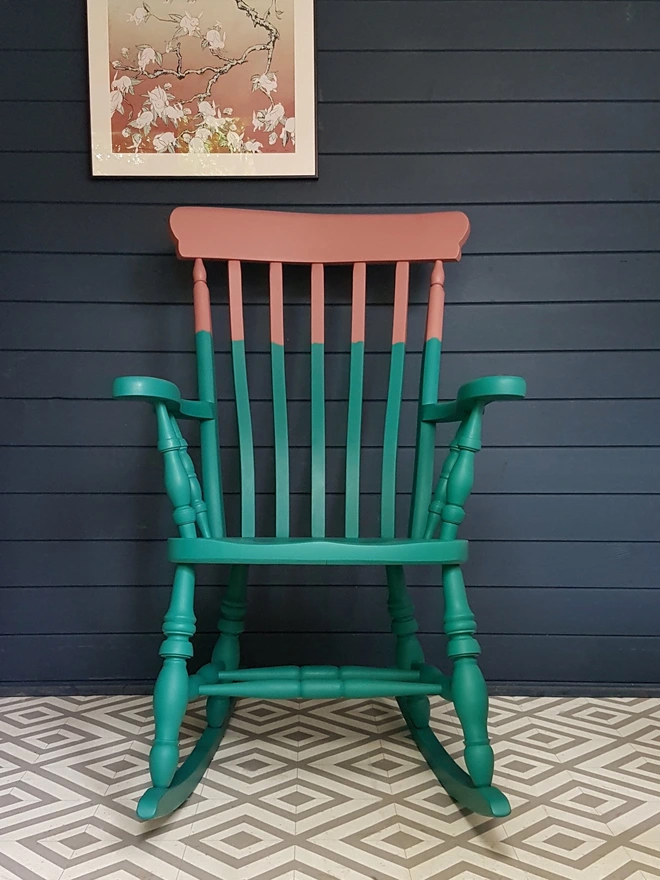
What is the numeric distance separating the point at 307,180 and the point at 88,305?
53 cm

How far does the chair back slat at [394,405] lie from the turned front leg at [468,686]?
290 mm

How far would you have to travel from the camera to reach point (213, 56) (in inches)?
56.3

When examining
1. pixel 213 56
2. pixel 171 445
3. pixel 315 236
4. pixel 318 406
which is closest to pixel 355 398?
pixel 318 406

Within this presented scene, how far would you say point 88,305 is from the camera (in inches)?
56.8

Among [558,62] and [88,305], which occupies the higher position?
[558,62]

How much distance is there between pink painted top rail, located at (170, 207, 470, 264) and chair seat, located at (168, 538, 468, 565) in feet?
1.95

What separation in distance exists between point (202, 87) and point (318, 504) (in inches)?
35.6

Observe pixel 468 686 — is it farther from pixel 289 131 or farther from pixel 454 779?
pixel 289 131

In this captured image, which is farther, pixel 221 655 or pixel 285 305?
pixel 285 305

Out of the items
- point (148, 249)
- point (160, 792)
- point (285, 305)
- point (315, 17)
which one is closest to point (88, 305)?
point (148, 249)

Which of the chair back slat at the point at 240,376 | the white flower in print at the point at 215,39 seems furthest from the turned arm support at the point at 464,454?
the white flower in print at the point at 215,39

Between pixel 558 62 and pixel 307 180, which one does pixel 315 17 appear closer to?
pixel 307 180

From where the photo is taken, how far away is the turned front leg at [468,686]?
0.89m

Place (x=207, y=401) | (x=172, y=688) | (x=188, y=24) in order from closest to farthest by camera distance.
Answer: (x=172, y=688), (x=207, y=401), (x=188, y=24)
